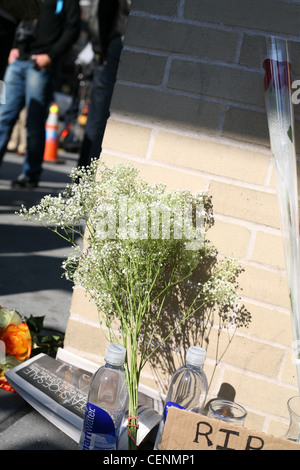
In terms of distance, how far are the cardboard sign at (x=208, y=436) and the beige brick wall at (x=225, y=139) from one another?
37 cm

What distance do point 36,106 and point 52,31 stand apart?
655mm

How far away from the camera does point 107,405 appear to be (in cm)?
139

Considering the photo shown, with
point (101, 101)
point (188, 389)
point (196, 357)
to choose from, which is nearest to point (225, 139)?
point (196, 357)

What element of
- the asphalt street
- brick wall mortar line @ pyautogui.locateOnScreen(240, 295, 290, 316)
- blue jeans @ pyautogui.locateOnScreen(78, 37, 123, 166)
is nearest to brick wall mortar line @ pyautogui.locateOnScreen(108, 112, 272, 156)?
brick wall mortar line @ pyautogui.locateOnScreen(240, 295, 290, 316)

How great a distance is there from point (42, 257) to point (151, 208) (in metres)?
1.88

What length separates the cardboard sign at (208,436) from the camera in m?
1.23

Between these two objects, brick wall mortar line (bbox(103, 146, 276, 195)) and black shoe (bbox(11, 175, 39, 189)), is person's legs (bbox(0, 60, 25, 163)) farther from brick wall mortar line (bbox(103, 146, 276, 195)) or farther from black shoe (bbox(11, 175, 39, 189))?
brick wall mortar line (bbox(103, 146, 276, 195))

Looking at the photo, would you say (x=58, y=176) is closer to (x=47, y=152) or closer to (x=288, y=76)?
(x=47, y=152)

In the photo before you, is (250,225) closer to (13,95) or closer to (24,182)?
(13,95)

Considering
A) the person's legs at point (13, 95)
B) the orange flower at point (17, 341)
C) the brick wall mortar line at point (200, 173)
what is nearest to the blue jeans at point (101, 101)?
the person's legs at point (13, 95)

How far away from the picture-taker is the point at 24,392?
1.51m

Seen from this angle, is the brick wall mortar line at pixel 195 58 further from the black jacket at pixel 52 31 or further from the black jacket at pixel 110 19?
the black jacket at pixel 52 31

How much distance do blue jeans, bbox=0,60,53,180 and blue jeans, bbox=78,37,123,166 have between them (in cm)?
78
